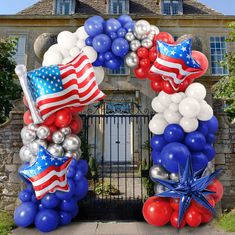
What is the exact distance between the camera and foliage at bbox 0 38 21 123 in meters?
8.54

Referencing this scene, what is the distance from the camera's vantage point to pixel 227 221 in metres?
4.59

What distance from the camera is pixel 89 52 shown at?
4.68 metres

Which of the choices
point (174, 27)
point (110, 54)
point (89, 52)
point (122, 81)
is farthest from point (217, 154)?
point (174, 27)

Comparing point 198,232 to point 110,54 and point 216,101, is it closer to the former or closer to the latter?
point 216,101

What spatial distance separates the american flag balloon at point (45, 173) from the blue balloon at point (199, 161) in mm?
2234

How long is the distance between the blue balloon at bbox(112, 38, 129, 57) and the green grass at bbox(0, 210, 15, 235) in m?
3.66

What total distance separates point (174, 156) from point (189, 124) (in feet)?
2.10

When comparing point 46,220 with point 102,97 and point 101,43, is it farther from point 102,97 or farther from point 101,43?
point 101,43

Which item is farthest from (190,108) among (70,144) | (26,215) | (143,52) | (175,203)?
(26,215)

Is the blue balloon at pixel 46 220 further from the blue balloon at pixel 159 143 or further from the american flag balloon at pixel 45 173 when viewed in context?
the blue balloon at pixel 159 143

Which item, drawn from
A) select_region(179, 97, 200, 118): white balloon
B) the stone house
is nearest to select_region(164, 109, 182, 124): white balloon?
select_region(179, 97, 200, 118): white balloon

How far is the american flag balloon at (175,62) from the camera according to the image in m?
4.26

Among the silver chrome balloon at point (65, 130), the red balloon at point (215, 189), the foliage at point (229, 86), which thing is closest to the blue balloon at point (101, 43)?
the silver chrome balloon at point (65, 130)

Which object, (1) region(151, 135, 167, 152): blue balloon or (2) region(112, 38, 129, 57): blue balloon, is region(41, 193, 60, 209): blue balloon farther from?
(2) region(112, 38, 129, 57): blue balloon
